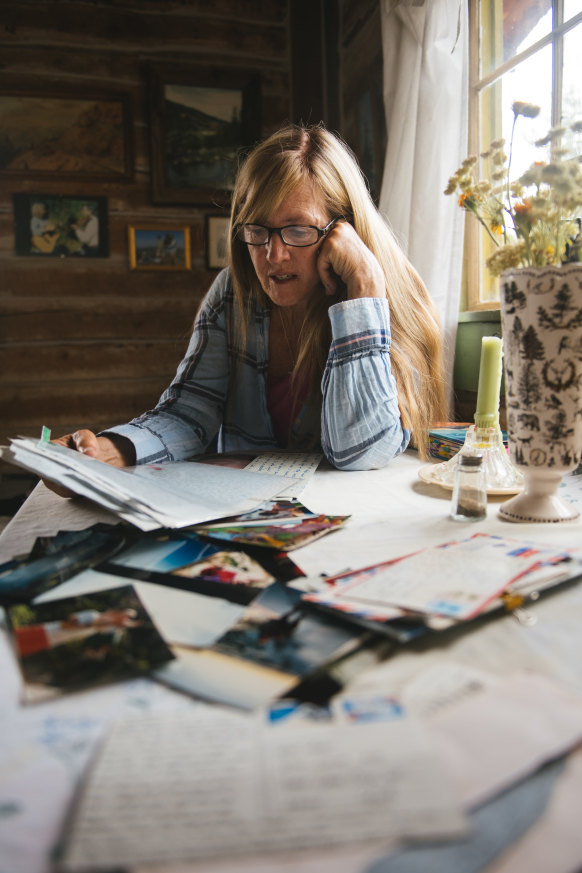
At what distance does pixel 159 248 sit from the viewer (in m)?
2.96

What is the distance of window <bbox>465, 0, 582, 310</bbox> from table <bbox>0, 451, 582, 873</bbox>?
A: 40.2 inches

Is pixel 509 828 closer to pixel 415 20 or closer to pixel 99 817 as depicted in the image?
pixel 99 817

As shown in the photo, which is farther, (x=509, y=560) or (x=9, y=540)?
(x=9, y=540)

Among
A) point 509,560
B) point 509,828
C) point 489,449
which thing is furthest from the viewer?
point 489,449

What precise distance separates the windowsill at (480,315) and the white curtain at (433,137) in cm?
3

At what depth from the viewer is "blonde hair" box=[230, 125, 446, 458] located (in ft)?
3.73

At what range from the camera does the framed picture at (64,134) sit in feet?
9.05

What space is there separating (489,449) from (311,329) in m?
0.49

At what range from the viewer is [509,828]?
0.27m

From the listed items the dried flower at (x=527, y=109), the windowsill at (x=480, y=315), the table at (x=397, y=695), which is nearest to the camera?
the table at (x=397, y=695)

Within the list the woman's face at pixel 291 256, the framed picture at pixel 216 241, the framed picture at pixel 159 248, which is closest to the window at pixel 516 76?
the woman's face at pixel 291 256

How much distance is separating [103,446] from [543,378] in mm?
690

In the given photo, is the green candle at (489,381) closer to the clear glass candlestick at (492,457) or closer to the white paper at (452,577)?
the clear glass candlestick at (492,457)

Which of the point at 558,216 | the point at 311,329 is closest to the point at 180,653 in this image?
the point at 558,216
